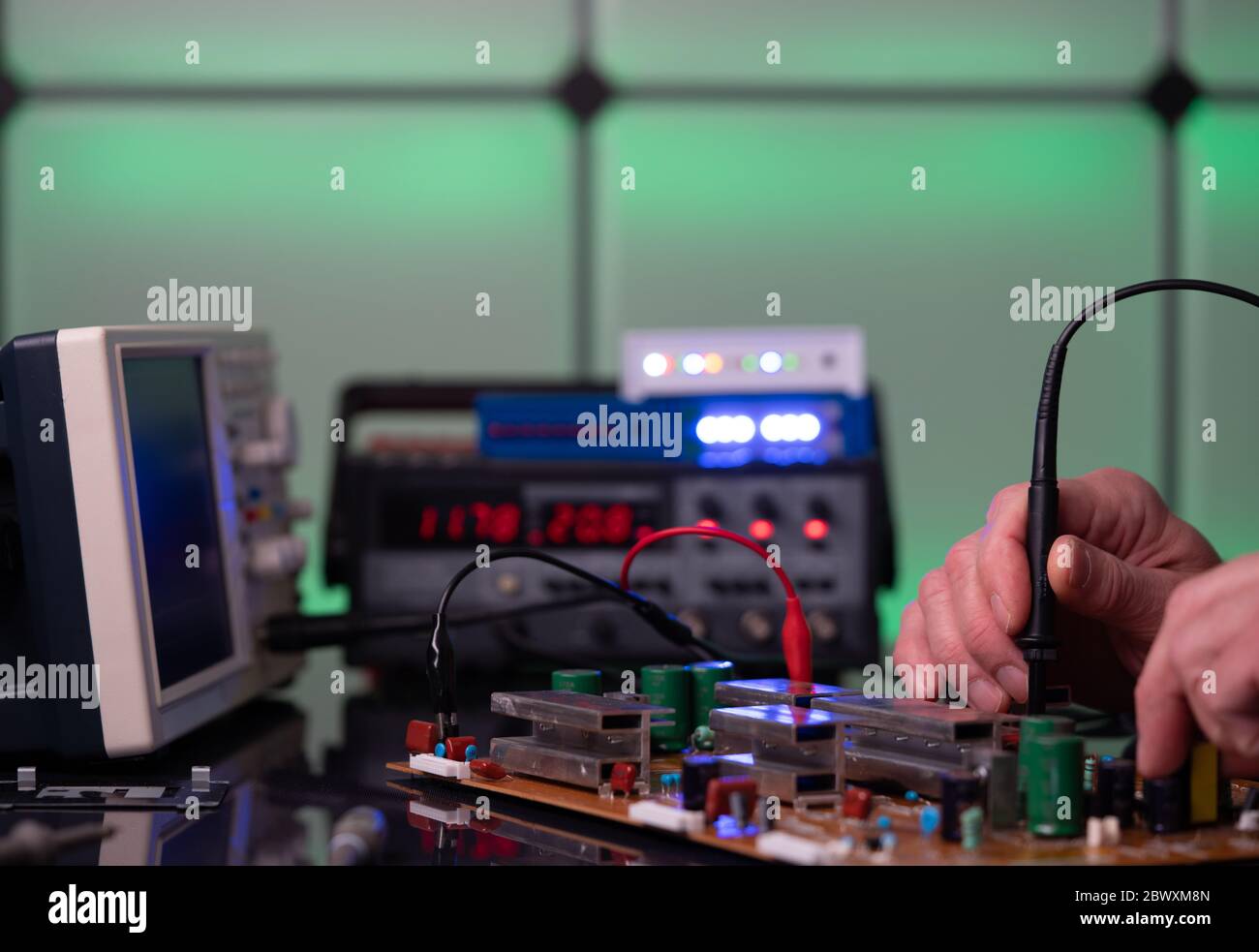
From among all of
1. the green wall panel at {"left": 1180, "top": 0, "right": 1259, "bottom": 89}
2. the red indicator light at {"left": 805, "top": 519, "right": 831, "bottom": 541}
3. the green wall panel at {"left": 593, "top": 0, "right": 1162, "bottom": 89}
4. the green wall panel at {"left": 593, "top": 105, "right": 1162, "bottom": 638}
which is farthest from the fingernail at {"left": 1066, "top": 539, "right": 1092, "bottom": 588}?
the green wall panel at {"left": 1180, "top": 0, "right": 1259, "bottom": 89}

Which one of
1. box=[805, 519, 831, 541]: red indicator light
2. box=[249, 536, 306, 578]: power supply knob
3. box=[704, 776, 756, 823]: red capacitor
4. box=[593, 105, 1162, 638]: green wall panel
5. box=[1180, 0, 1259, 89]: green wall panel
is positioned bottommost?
box=[704, 776, 756, 823]: red capacitor

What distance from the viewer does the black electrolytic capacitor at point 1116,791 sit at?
814 millimetres

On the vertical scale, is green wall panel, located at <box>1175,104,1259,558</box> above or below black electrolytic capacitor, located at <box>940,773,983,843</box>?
above

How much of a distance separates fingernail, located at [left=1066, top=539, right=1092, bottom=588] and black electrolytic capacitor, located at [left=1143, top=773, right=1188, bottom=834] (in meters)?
0.21

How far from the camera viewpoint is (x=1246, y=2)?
3363 mm

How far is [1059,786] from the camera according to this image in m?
0.78

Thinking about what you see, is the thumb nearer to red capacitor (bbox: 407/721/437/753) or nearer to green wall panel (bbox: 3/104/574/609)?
red capacitor (bbox: 407/721/437/753)

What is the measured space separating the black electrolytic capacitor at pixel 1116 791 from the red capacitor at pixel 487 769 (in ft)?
1.28

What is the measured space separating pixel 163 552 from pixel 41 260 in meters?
2.40

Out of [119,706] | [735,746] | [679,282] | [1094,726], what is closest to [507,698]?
[735,746]

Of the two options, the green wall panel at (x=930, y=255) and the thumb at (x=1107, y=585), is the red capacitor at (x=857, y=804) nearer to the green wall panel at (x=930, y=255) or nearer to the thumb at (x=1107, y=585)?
the thumb at (x=1107, y=585)

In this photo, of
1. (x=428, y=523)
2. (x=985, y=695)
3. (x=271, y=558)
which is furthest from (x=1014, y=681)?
(x=428, y=523)

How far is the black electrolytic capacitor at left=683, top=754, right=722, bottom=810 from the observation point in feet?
2.64
